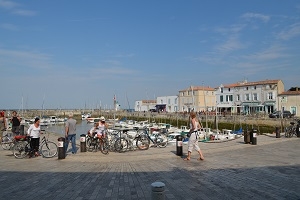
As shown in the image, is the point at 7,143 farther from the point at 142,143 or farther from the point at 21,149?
the point at 142,143

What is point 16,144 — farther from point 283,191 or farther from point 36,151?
point 283,191

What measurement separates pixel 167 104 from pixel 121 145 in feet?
269

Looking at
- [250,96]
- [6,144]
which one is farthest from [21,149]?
[250,96]

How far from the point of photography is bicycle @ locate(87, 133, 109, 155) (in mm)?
14117

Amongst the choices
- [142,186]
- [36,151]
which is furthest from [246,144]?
[36,151]

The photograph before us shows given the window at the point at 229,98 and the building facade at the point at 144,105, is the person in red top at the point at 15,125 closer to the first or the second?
the window at the point at 229,98

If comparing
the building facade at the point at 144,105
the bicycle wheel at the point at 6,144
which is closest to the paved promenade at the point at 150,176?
the bicycle wheel at the point at 6,144

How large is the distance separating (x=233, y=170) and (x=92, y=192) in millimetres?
5276

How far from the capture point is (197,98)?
77562 mm

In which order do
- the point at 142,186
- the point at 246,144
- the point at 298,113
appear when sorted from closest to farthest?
the point at 142,186, the point at 246,144, the point at 298,113

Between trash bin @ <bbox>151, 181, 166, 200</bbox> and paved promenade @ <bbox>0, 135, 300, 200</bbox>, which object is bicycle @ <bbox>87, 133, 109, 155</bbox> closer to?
paved promenade @ <bbox>0, 135, 300, 200</bbox>

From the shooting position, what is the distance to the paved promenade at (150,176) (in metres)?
7.33

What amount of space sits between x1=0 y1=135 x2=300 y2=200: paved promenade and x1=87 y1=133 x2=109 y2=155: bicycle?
1.20 ft

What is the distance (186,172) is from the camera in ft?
32.1
